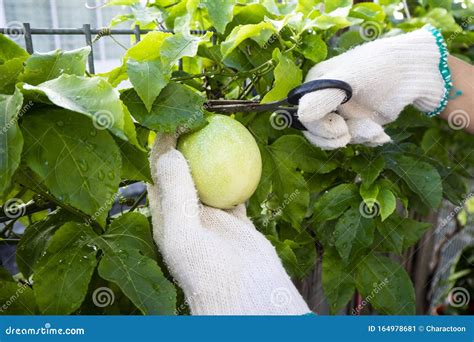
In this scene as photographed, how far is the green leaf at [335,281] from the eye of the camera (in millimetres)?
889

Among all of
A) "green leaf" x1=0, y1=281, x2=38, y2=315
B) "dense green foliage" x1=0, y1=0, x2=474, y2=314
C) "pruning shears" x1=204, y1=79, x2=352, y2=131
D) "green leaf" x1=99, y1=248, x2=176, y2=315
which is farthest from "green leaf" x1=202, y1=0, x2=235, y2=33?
"green leaf" x1=0, y1=281, x2=38, y2=315

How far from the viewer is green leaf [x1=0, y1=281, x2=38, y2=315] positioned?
0.63 m

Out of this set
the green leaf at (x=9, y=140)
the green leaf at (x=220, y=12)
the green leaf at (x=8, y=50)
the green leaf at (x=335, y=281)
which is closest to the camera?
the green leaf at (x=9, y=140)

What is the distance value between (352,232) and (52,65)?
1.75ft

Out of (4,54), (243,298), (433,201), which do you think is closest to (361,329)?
(243,298)

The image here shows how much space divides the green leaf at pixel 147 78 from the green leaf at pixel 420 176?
1.53 ft

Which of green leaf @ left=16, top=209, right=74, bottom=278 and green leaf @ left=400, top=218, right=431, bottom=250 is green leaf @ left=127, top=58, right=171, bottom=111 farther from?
green leaf @ left=400, top=218, right=431, bottom=250

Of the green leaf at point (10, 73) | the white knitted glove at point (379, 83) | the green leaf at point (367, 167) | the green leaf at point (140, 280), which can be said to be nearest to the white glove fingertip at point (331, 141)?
the white knitted glove at point (379, 83)

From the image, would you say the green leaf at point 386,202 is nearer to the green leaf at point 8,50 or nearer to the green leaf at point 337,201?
the green leaf at point 337,201

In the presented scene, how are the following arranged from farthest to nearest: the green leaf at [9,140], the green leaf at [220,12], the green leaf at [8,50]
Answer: the green leaf at [220,12], the green leaf at [8,50], the green leaf at [9,140]

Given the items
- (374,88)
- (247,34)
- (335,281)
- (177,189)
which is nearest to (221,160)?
(177,189)

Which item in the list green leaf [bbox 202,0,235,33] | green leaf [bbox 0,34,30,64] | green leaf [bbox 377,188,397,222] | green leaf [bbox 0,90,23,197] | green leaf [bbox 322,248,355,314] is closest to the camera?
green leaf [bbox 0,90,23,197]

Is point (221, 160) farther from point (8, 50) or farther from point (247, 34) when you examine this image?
point (8, 50)

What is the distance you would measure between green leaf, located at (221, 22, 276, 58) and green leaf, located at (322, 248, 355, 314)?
16.0 inches
